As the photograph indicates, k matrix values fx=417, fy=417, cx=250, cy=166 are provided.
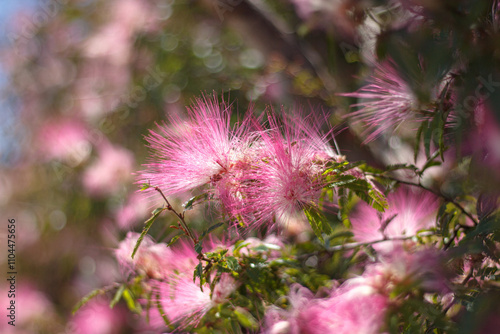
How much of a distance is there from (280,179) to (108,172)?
4.14ft

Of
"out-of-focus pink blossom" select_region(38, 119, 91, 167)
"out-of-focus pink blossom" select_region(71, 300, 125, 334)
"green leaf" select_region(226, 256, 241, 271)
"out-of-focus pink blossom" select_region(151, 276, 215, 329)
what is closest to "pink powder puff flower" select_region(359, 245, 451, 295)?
"green leaf" select_region(226, 256, 241, 271)

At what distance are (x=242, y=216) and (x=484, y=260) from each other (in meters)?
0.41

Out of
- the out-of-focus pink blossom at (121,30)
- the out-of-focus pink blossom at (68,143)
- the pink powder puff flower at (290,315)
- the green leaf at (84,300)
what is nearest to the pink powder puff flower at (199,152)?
the pink powder puff flower at (290,315)

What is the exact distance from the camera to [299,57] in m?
1.73

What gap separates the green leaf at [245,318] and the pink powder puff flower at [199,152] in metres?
0.24

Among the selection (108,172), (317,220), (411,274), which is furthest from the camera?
(108,172)

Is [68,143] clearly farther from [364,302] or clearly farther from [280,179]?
[364,302]

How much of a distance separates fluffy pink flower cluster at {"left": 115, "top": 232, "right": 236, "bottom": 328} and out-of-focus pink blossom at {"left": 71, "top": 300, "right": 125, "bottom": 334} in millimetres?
559

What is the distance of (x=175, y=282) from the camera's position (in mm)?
882

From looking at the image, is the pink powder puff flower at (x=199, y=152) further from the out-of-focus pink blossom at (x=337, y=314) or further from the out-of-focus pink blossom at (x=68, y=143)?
the out-of-focus pink blossom at (x=68, y=143)

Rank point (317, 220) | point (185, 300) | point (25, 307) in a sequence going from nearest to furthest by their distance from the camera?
1. point (317, 220)
2. point (185, 300)
3. point (25, 307)

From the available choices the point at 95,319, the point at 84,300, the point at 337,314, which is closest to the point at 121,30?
the point at 95,319

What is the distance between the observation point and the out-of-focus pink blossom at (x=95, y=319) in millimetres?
1501

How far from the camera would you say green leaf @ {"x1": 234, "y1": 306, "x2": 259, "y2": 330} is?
30.9 inches
